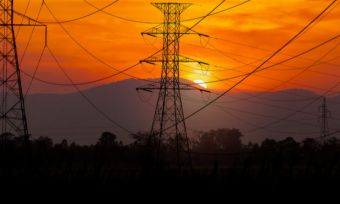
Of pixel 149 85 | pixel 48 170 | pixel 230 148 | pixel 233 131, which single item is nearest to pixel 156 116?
pixel 149 85

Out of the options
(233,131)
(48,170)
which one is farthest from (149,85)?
(233,131)

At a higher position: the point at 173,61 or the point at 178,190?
the point at 173,61

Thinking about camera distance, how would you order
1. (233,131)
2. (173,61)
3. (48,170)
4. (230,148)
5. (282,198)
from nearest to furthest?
(282,198), (48,170), (173,61), (230,148), (233,131)

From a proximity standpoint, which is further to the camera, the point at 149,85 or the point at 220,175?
the point at 149,85

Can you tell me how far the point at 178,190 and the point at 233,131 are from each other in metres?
165

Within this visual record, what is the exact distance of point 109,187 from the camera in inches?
939

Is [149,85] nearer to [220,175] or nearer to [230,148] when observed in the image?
[220,175]

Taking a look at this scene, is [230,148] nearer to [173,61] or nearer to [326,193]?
[173,61]

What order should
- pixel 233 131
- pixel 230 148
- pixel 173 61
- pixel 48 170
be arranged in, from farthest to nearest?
pixel 233 131 → pixel 230 148 → pixel 173 61 → pixel 48 170

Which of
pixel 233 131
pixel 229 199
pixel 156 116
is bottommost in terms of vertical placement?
pixel 229 199

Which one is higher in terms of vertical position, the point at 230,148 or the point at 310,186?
the point at 230,148

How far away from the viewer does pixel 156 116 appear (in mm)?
69312

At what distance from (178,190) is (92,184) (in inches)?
96.6

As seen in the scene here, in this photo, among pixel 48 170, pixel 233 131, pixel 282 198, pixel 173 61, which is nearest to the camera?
pixel 282 198
